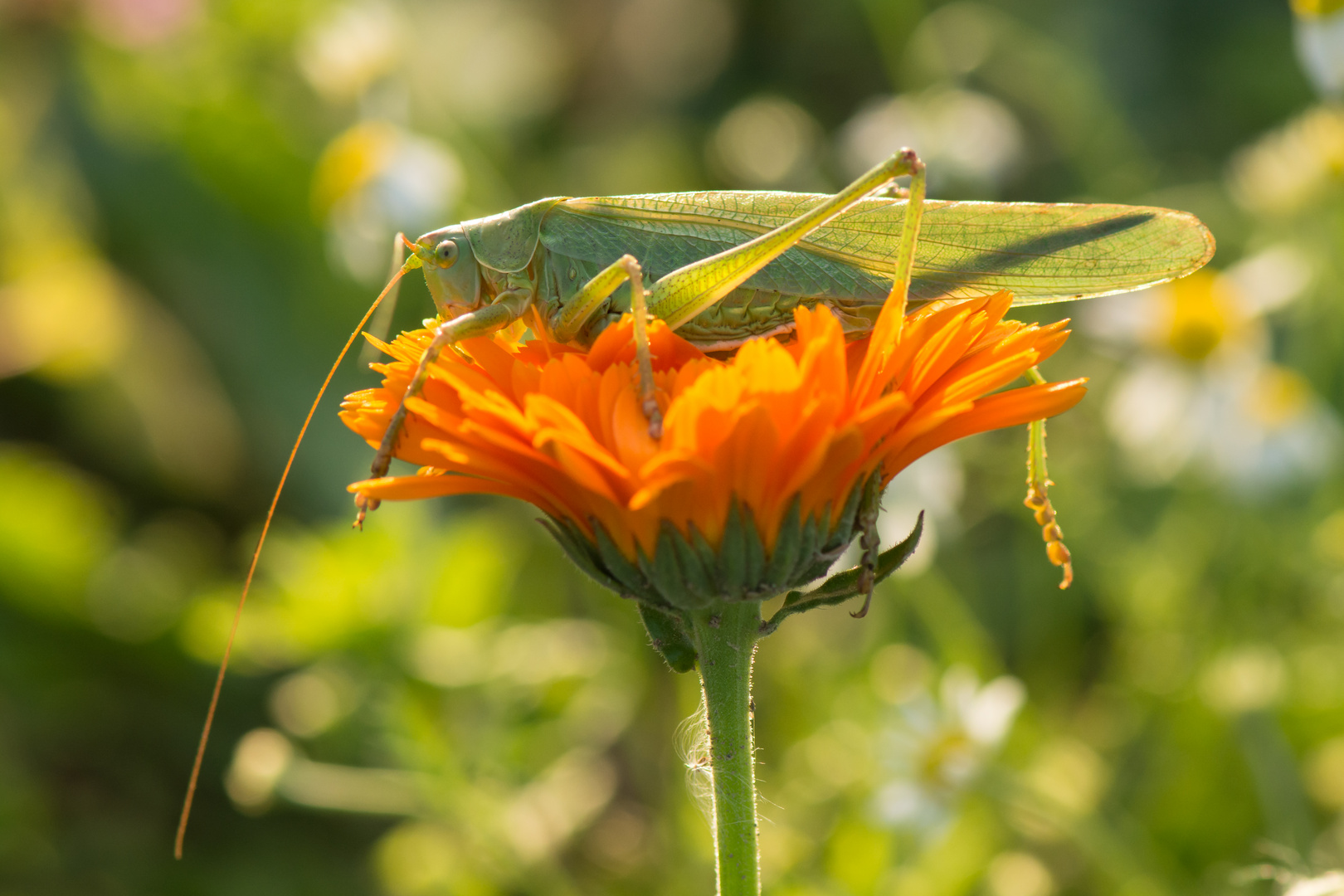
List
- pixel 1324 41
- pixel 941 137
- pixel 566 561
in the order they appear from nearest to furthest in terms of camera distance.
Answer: pixel 1324 41 < pixel 566 561 < pixel 941 137

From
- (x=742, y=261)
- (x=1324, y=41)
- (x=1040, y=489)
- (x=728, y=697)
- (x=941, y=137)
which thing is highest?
(x=941, y=137)

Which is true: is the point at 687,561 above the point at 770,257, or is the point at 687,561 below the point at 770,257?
below

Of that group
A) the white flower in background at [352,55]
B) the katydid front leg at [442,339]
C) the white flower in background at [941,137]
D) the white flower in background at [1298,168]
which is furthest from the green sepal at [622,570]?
the white flower in background at [352,55]

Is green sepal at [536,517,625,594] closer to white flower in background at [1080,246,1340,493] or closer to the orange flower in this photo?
the orange flower

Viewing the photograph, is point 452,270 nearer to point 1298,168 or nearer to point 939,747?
point 939,747

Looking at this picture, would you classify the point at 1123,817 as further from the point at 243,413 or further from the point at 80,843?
the point at 243,413

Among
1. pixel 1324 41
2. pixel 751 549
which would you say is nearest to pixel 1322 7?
pixel 1324 41

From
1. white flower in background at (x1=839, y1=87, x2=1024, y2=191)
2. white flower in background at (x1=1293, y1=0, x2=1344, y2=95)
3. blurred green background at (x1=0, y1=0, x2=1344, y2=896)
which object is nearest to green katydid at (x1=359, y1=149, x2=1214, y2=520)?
blurred green background at (x1=0, y1=0, x2=1344, y2=896)
